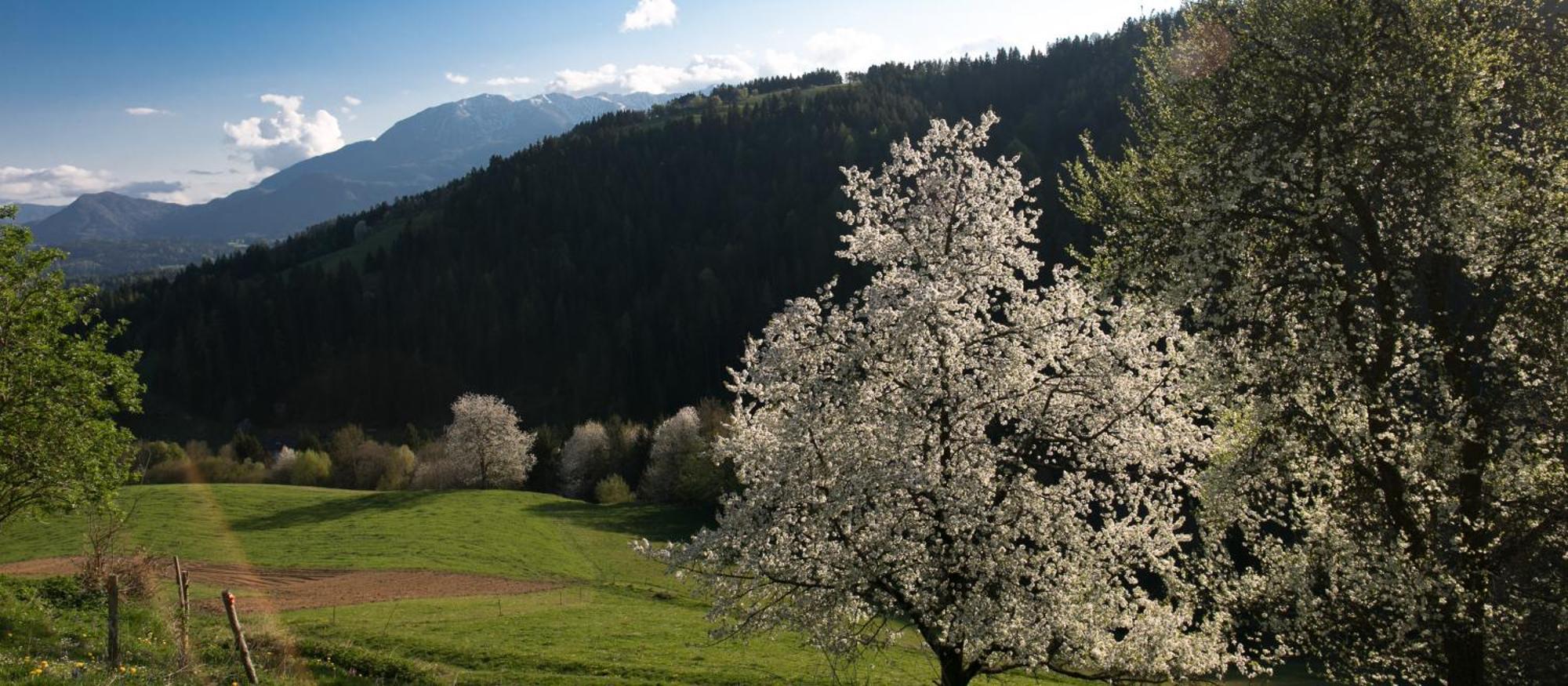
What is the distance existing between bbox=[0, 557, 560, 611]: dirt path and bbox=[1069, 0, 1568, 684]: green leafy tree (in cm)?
4722

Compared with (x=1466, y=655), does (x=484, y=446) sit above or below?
below

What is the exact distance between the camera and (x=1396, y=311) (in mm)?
15625

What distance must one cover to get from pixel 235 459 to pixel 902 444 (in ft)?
500

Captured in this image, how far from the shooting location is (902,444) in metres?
16.8

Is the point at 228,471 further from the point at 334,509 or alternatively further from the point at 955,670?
the point at 955,670

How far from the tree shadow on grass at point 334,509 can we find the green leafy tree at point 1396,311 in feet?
255

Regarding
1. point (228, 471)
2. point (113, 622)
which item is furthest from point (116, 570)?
point (228, 471)

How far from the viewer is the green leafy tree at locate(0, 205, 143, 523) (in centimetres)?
2622

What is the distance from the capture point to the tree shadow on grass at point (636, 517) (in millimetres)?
83188

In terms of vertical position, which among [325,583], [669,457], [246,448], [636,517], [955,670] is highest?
[955,670]

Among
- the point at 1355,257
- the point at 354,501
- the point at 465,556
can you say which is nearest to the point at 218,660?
the point at 1355,257

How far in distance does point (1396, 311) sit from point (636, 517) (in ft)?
267

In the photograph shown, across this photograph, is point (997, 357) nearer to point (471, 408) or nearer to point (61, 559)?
point (61, 559)

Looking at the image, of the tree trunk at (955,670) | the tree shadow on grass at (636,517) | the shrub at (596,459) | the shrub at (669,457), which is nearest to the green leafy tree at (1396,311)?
the tree trunk at (955,670)
